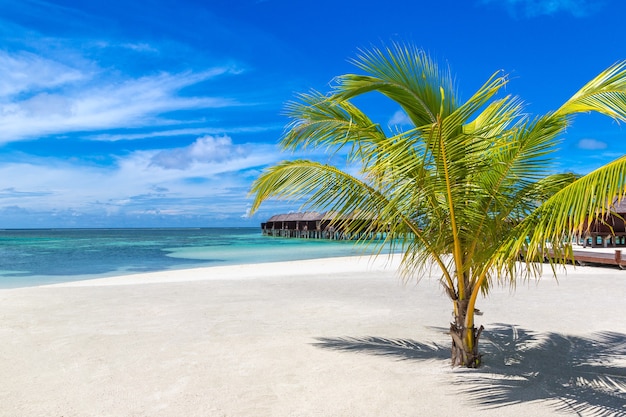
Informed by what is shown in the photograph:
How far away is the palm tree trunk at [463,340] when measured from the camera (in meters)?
4.97

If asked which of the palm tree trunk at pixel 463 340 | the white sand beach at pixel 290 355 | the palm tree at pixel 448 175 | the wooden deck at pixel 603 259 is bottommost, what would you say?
the white sand beach at pixel 290 355

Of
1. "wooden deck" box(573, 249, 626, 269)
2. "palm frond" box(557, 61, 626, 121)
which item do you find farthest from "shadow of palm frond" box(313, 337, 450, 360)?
"wooden deck" box(573, 249, 626, 269)

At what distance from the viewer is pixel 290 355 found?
18.3ft

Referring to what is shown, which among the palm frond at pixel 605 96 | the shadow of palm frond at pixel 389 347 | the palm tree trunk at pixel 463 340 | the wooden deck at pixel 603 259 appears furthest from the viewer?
the wooden deck at pixel 603 259

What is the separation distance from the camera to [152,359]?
5.41 meters

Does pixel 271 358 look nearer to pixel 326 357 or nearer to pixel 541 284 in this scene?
pixel 326 357

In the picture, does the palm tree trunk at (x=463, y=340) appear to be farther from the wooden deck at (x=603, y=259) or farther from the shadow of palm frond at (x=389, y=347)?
the wooden deck at (x=603, y=259)

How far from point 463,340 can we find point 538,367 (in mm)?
872

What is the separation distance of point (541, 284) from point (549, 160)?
27.6 feet

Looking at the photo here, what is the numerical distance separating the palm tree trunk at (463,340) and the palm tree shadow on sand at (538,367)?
0.11 metres

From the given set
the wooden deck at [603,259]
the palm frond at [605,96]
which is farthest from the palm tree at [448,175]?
the wooden deck at [603,259]

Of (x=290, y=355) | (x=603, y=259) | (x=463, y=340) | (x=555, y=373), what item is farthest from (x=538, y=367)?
(x=603, y=259)

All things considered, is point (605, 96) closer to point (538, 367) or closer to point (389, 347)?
point (538, 367)

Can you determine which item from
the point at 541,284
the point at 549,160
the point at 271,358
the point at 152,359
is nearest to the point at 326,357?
the point at 271,358
